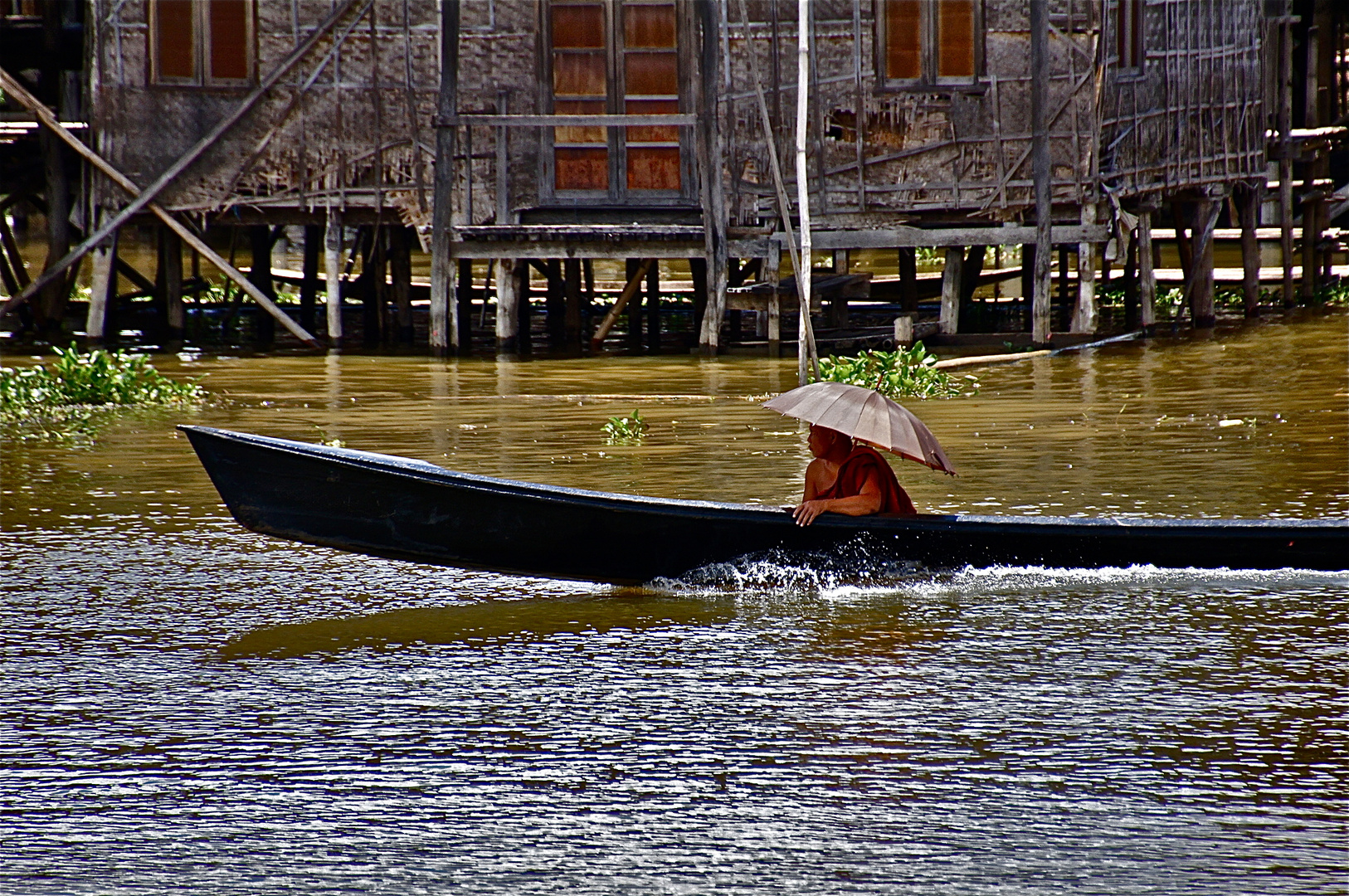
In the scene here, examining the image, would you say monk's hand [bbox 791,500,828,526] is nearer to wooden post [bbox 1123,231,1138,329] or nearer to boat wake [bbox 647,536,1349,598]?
boat wake [bbox 647,536,1349,598]

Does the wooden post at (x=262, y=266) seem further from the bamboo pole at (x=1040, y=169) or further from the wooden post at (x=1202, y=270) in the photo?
the wooden post at (x=1202, y=270)

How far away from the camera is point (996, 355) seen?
16.4m

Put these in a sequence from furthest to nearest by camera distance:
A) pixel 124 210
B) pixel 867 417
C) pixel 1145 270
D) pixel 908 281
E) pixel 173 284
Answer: pixel 908 281, pixel 173 284, pixel 1145 270, pixel 124 210, pixel 867 417

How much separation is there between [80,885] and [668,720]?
199cm

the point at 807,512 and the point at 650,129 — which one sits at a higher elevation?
the point at 650,129

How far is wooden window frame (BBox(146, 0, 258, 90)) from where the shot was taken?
18188mm

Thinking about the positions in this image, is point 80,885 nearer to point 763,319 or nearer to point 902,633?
point 902,633

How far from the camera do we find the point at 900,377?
13883 mm

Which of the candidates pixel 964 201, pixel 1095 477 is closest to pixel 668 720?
pixel 1095 477

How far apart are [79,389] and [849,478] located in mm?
8279

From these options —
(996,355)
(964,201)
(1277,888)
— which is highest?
(964,201)

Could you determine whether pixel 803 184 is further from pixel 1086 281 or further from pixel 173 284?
pixel 173 284

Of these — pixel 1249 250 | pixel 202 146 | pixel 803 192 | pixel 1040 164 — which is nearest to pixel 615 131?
pixel 202 146

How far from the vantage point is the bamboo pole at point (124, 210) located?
17.5 meters
